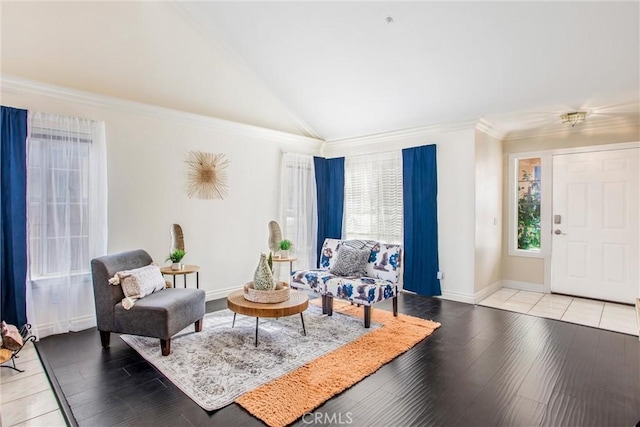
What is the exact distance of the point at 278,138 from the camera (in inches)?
215

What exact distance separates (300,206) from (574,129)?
4.06 meters

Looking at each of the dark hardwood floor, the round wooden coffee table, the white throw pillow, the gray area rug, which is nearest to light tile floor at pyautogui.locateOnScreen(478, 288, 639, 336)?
the dark hardwood floor

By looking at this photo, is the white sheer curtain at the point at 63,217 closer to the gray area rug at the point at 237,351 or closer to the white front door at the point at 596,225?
the gray area rug at the point at 237,351

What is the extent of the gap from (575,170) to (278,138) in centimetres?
431

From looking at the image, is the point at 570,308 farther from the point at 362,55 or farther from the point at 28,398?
the point at 28,398

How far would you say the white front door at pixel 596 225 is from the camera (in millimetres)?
4500

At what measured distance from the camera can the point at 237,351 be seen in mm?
2994

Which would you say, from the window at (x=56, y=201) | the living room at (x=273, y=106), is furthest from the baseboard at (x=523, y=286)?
the window at (x=56, y=201)

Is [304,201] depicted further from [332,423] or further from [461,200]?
[332,423]

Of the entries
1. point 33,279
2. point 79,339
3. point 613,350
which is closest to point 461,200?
point 613,350

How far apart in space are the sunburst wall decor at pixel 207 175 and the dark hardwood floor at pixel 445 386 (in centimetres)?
195

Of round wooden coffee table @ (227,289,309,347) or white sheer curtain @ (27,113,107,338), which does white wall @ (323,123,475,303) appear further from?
white sheer curtain @ (27,113,107,338)

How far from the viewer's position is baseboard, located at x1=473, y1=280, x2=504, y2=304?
464 centimetres

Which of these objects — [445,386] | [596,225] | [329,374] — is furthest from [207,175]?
[596,225]
